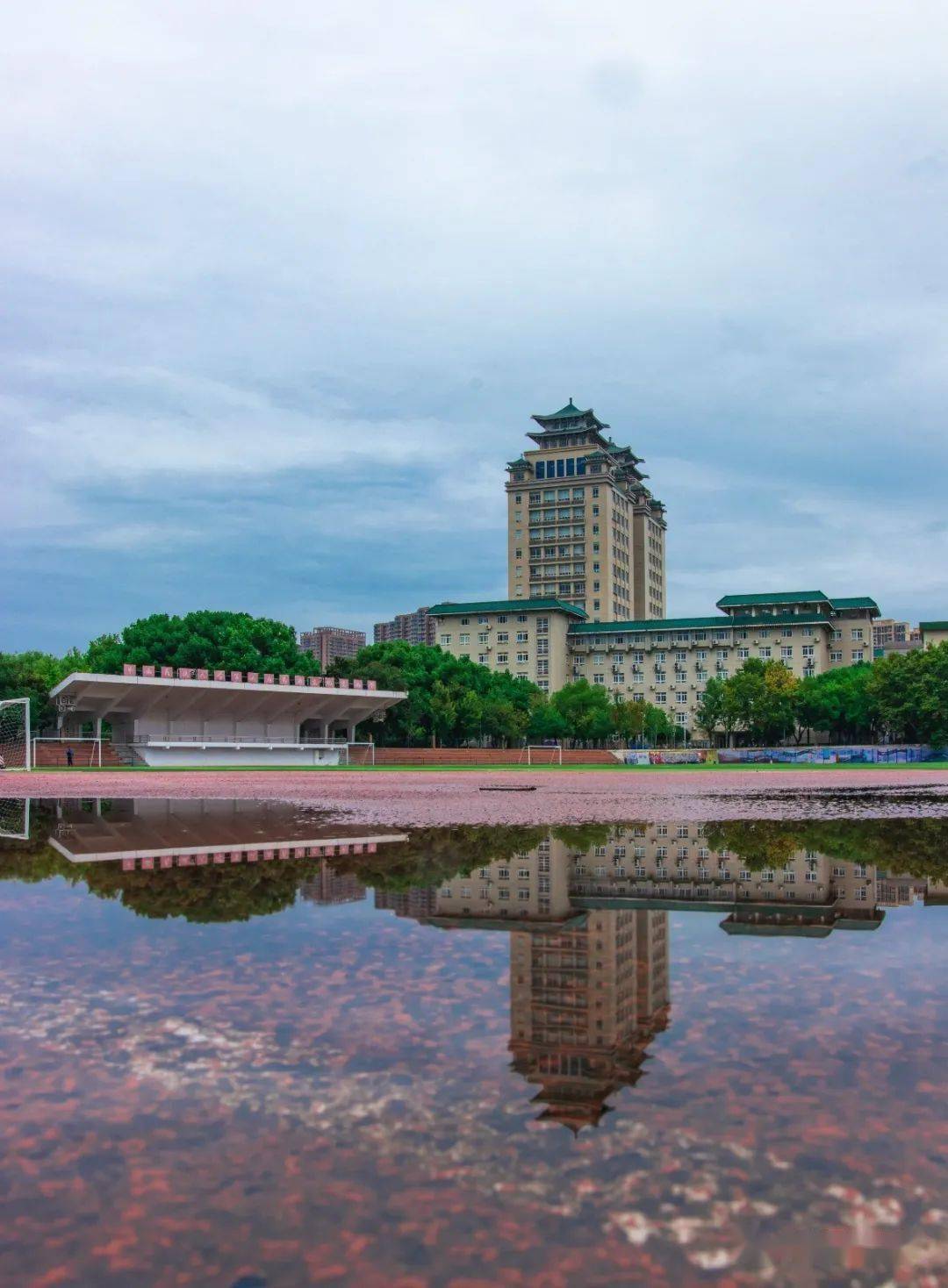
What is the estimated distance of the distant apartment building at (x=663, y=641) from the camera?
116062mm

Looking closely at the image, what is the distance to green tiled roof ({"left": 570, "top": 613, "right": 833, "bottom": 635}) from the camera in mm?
114188

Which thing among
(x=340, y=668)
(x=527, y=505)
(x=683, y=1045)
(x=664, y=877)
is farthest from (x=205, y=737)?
(x=527, y=505)

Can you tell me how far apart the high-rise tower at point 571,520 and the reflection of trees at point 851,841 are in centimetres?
11224

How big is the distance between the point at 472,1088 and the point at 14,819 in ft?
57.6

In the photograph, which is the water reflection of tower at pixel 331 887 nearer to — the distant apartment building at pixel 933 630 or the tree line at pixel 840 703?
the tree line at pixel 840 703

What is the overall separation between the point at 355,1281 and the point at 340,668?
78872mm

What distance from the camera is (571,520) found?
13238 cm

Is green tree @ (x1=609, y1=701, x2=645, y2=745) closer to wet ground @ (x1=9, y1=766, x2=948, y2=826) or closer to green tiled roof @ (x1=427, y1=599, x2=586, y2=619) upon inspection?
green tiled roof @ (x1=427, y1=599, x2=586, y2=619)

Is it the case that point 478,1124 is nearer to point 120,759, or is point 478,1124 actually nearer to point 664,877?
point 664,877

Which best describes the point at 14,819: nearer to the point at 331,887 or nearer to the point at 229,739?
the point at 331,887

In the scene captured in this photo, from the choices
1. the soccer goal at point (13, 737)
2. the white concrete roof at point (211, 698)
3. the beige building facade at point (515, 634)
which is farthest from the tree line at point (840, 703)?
the soccer goal at point (13, 737)

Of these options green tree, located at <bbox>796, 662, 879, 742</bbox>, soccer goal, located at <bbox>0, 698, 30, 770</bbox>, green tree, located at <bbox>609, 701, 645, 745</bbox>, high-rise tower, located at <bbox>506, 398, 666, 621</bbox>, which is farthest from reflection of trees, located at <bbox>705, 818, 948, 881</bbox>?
high-rise tower, located at <bbox>506, 398, 666, 621</bbox>

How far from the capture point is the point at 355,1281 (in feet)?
9.29

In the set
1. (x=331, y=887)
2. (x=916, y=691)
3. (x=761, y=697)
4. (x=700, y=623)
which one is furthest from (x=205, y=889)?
(x=700, y=623)
